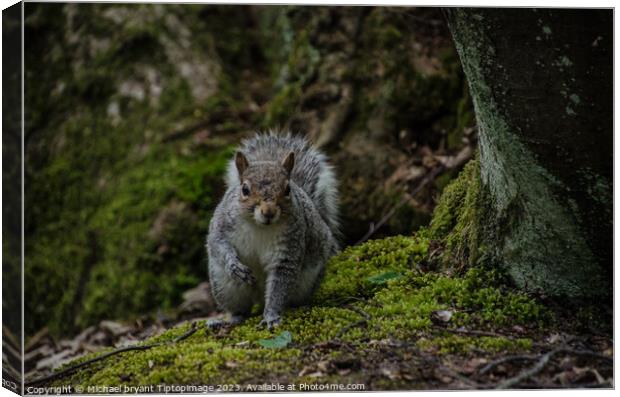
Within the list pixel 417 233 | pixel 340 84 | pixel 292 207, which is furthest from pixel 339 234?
pixel 340 84

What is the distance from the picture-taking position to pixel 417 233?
430 cm

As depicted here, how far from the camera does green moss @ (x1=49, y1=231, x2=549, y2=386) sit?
11.4 ft

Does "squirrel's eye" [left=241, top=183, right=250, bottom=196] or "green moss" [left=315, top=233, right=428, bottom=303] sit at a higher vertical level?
"squirrel's eye" [left=241, top=183, right=250, bottom=196]

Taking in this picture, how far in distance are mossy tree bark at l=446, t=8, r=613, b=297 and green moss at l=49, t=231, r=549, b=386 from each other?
195 millimetres

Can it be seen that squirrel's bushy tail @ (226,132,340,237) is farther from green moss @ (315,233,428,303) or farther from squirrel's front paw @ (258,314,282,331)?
squirrel's front paw @ (258,314,282,331)

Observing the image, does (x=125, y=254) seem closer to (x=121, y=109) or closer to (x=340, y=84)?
(x=121, y=109)

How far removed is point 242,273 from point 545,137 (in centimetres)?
150

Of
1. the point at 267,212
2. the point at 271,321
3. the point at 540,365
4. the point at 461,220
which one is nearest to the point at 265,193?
the point at 267,212

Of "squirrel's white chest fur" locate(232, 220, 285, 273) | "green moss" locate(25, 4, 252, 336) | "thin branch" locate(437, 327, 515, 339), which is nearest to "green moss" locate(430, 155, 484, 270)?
"thin branch" locate(437, 327, 515, 339)

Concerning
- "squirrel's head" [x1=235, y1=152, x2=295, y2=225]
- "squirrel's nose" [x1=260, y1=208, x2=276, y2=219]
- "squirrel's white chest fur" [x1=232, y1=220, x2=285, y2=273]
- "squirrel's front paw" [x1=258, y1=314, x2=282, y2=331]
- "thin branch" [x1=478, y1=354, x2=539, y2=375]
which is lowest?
"thin branch" [x1=478, y1=354, x2=539, y2=375]

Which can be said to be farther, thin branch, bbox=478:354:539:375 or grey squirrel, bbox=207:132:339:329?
grey squirrel, bbox=207:132:339:329

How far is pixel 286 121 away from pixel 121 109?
1.28 meters

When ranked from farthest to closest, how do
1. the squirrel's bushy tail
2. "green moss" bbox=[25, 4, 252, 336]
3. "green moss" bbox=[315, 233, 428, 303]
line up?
"green moss" bbox=[25, 4, 252, 336] → the squirrel's bushy tail → "green moss" bbox=[315, 233, 428, 303]

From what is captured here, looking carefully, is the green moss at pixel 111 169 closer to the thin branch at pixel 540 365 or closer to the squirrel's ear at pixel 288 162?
the squirrel's ear at pixel 288 162
